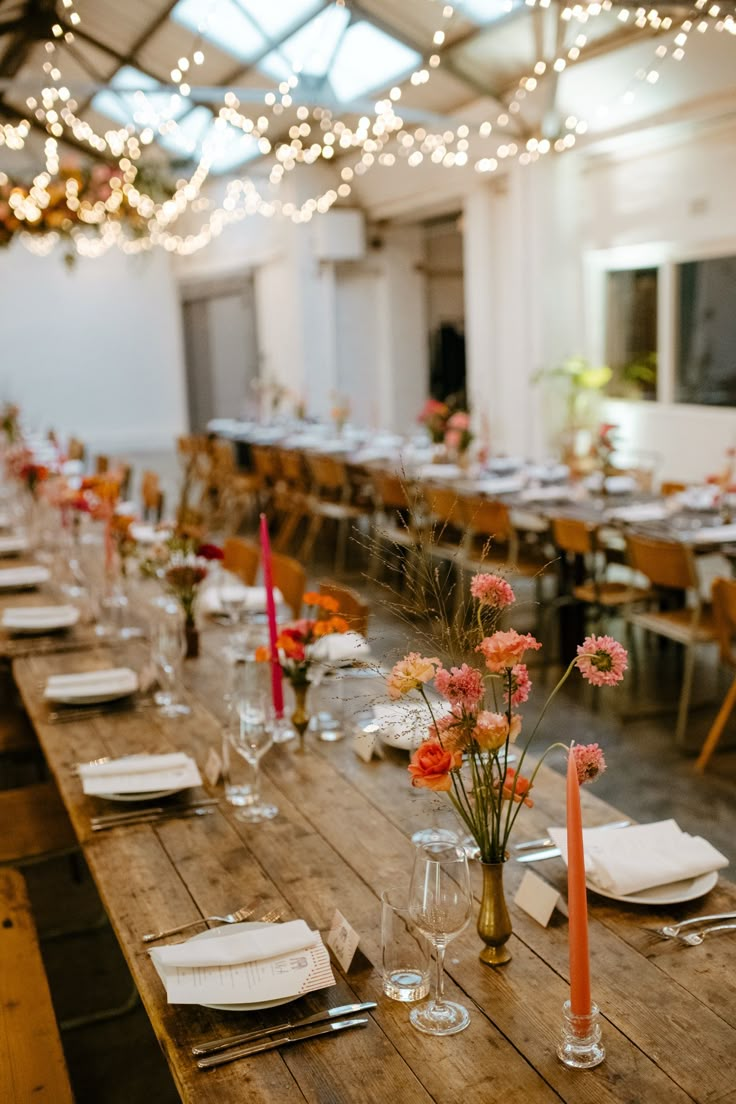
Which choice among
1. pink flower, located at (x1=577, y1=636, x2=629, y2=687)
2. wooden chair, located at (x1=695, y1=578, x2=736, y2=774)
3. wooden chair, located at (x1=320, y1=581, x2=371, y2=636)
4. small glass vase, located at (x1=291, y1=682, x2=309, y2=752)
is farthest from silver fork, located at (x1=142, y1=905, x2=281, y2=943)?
wooden chair, located at (x1=695, y1=578, x2=736, y2=774)

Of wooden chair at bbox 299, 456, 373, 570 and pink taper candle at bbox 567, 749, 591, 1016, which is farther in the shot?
wooden chair at bbox 299, 456, 373, 570

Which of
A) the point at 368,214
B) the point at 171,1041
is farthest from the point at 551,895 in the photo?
the point at 368,214

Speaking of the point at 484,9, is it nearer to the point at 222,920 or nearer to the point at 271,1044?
the point at 222,920

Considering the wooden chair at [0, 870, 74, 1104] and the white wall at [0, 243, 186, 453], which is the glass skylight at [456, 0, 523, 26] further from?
the white wall at [0, 243, 186, 453]

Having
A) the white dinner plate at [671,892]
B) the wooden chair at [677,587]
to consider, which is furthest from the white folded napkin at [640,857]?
the wooden chair at [677,587]

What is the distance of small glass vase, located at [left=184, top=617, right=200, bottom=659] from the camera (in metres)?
3.48

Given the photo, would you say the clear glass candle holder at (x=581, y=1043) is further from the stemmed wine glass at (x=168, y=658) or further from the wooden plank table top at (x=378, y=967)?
the stemmed wine glass at (x=168, y=658)

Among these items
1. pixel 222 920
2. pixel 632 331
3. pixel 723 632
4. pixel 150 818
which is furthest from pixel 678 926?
pixel 632 331

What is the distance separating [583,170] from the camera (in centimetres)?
916

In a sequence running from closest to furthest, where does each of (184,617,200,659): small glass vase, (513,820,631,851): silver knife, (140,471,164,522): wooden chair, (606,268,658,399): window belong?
(513,820,631,851): silver knife < (184,617,200,659): small glass vase < (140,471,164,522): wooden chair < (606,268,658,399): window

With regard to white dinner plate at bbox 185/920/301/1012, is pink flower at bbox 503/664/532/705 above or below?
above

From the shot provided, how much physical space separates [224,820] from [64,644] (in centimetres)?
155

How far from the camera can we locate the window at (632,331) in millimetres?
8797

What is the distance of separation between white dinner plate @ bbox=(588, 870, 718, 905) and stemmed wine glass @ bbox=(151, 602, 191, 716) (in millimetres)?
1378
